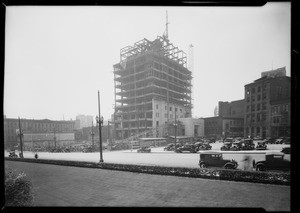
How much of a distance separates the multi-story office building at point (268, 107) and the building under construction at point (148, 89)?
25540mm

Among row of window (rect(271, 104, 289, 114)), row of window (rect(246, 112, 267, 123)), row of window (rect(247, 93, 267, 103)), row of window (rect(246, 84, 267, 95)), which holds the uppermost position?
row of window (rect(246, 84, 267, 95))

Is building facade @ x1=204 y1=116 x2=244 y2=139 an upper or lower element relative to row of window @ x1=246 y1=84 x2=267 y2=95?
lower

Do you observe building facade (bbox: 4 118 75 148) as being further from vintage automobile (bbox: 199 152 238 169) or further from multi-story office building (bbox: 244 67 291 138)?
multi-story office building (bbox: 244 67 291 138)

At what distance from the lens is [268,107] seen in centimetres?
4181

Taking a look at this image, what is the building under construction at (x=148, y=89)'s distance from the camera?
202ft

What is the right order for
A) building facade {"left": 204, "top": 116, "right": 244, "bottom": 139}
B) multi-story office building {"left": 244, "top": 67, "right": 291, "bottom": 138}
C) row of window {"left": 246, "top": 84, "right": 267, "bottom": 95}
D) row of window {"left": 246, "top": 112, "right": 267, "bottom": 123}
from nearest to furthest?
multi-story office building {"left": 244, "top": 67, "right": 291, "bottom": 138} → row of window {"left": 246, "top": 112, "right": 267, "bottom": 123} → row of window {"left": 246, "top": 84, "right": 267, "bottom": 95} → building facade {"left": 204, "top": 116, "right": 244, "bottom": 139}

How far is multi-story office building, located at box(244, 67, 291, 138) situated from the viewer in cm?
3881

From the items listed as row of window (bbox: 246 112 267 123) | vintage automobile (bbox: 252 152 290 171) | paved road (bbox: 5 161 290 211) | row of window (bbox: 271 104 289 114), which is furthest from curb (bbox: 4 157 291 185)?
row of window (bbox: 246 112 267 123)

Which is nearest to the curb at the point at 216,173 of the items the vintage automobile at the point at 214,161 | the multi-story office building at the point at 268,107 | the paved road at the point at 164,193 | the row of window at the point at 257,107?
the paved road at the point at 164,193

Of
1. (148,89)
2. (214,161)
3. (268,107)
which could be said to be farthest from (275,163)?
(148,89)

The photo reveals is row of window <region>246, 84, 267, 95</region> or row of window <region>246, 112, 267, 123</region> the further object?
row of window <region>246, 84, 267, 95</region>

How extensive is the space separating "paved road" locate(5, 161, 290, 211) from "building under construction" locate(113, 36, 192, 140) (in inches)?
1839
